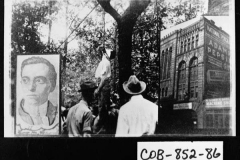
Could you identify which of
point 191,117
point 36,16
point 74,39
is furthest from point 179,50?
point 36,16

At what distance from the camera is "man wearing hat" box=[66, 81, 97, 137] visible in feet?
4.54

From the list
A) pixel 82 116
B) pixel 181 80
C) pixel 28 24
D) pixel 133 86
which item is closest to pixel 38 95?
pixel 82 116

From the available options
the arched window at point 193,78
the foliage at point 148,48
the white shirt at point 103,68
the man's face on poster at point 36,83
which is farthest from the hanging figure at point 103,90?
the arched window at point 193,78

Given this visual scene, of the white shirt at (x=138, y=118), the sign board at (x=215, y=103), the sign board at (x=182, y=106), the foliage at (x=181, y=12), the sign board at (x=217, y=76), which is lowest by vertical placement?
the white shirt at (x=138, y=118)

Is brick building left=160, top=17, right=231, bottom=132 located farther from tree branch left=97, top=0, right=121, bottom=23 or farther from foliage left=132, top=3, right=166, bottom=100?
tree branch left=97, top=0, right=121, bottom=23

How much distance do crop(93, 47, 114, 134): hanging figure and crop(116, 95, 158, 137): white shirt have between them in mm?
69

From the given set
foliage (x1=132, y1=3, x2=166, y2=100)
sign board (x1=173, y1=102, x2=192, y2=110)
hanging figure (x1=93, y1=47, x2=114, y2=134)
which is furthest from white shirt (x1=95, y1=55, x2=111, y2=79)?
sign board (x1=173, y1=102, x2=192, y2=110)

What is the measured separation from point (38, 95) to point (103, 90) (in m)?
0.29

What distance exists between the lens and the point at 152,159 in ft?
4.50

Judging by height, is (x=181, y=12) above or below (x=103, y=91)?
above

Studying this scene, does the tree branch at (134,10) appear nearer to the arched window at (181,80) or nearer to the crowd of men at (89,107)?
the crowd of men at (89,107)

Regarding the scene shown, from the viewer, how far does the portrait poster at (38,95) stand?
Result: 1.39 meters

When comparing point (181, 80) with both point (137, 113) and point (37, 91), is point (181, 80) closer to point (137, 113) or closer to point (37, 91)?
point (137, 113)

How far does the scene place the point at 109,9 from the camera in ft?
4.57
